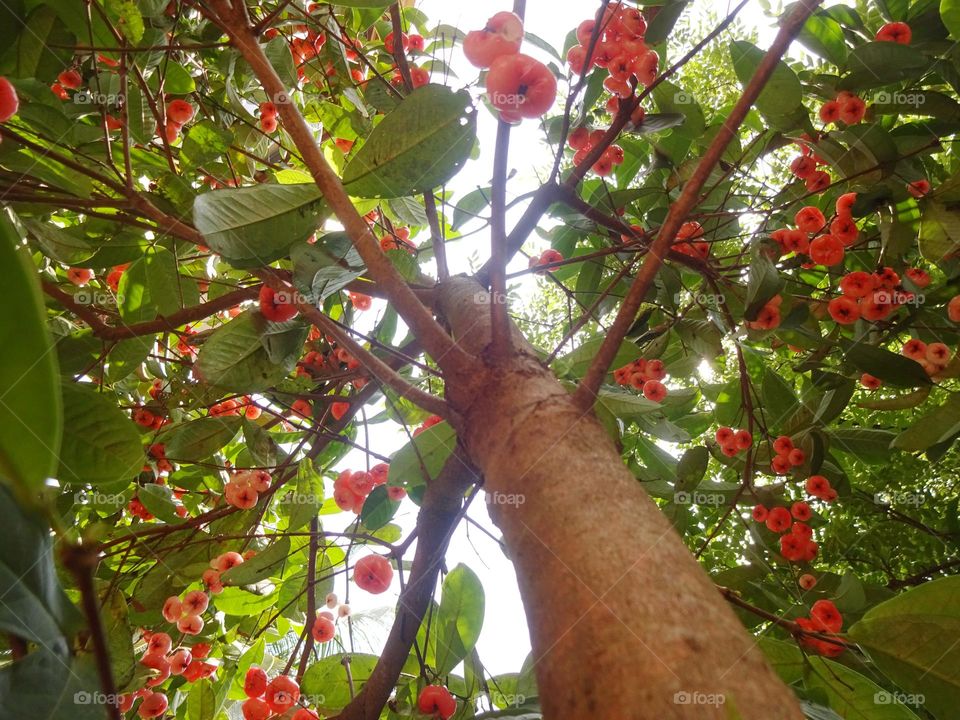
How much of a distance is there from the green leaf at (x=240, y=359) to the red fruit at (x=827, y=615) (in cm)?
114

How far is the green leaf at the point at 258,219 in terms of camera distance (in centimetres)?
97

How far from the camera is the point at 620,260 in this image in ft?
5.82

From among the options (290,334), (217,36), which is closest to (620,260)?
(290,334)

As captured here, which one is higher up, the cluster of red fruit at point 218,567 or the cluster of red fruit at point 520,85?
the cluster of red fruit at point 520,85

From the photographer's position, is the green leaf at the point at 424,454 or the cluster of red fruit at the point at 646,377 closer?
the green leaf at the point at 424,454

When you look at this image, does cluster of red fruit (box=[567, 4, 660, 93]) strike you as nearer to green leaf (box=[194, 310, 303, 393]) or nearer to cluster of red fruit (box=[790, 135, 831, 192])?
cluster of red fruit (box=[790, 135, 831, 192])

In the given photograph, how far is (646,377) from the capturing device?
177 cm

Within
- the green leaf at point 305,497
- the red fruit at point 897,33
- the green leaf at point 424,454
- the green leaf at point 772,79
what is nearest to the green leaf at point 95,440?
the green leaf at point 424,454

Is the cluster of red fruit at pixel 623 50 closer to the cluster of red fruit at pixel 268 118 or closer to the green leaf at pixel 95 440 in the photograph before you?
the cluster of red fruit at pixel 268 118

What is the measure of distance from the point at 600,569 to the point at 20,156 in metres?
1.38

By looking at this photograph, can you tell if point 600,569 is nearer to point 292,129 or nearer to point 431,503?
point 431,503

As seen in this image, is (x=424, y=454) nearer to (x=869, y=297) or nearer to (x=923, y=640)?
(x=923, y=640)

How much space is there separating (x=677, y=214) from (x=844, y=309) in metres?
1.00

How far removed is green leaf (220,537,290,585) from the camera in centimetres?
136
